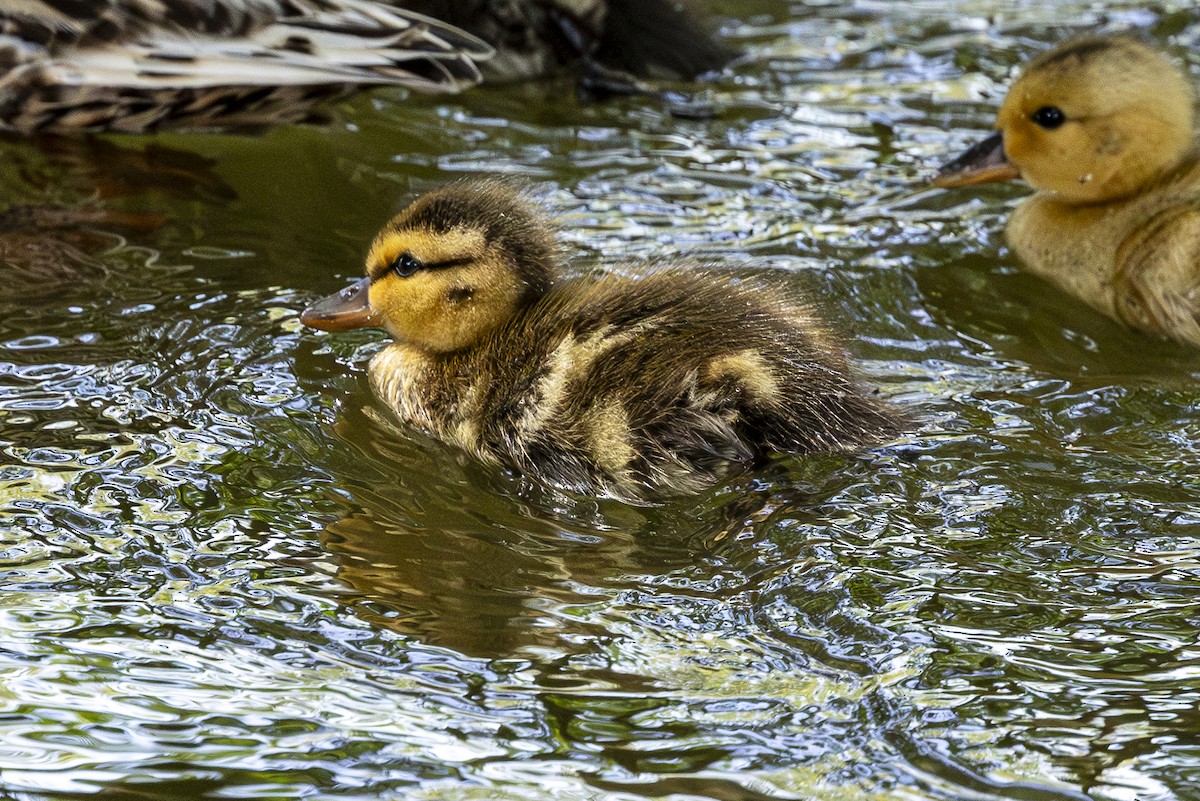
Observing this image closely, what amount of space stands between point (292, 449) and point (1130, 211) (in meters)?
2.08

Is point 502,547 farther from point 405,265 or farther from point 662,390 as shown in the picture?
point 405,265

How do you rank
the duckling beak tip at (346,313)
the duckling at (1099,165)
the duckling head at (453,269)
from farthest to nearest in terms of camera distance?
the duckling at (1099,165) < the duckling beak tip at (346,313) < the duckling head at (453,269)

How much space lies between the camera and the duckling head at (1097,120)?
3.69 meters

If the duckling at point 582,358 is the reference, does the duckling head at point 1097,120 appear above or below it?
above

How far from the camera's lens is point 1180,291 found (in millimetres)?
3389

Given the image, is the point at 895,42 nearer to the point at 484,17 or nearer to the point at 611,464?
the point at 484,17

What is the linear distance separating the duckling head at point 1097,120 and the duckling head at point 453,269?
1423 mm

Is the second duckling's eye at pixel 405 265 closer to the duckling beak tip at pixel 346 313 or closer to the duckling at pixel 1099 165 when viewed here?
the duckling beak tip at pixel 346 313

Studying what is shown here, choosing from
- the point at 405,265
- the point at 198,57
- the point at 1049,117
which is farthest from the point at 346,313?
the point at 1049,117

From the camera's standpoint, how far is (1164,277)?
343cm

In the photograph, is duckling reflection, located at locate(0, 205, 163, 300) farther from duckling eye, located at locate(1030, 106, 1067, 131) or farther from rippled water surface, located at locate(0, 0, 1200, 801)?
duckling eye, located at locate(1030, 106, 1067, 131)

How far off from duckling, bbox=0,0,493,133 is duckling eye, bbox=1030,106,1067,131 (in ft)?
4.67

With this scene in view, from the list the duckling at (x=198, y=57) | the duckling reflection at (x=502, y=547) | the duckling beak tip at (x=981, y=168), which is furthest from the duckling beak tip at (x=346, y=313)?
the duckling beak tip at (x=981, y=168)

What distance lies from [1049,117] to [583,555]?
192 centimetres
